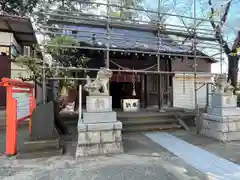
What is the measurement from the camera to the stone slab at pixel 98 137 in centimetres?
411

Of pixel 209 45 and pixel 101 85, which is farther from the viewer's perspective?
pixel 209 45

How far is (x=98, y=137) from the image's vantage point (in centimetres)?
421

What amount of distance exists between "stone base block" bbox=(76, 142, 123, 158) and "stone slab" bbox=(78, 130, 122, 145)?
3.5 inches

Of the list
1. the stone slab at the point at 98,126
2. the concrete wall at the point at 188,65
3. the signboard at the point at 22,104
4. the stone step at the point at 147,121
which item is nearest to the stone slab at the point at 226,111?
the stone step at the point at 147,121

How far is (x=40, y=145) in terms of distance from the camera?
409 cm

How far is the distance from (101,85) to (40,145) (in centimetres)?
188

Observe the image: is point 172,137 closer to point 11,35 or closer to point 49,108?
point 49,108

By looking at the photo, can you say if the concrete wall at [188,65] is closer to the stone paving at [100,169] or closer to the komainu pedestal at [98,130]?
the komainu pedestal at [98,130]

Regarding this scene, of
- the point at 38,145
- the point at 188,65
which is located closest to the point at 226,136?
the point at 38,145

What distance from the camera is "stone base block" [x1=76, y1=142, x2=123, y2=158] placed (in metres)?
4.09

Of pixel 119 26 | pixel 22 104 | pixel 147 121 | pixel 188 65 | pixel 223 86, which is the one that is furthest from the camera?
pixel 188 65

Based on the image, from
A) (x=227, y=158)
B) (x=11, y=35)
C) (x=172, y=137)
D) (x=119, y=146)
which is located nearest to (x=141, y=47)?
(x=172, y=137)

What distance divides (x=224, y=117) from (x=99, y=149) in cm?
364

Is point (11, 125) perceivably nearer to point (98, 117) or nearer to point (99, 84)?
point (98, 117)
